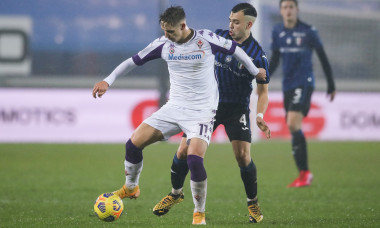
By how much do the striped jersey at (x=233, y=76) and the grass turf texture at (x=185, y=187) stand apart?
3.87 ft

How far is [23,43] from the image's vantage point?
18.7 m

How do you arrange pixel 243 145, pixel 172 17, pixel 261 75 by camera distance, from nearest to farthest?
1. pixel 172 17
2. pixel 261 75
3. pixel 243 145

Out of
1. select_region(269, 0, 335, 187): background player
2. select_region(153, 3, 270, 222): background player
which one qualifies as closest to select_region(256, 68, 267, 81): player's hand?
select_region(153, 3, 270, 222): background player

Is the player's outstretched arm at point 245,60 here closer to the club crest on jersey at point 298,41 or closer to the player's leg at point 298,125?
the player's leg at point 298,125

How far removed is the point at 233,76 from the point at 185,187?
305 centimetres

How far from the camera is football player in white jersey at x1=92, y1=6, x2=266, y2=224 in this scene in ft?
20.9

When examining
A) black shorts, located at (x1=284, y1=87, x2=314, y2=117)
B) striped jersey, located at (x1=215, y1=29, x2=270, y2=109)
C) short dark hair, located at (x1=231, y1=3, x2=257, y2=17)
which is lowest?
black shorts, located at (x1=284, y1=87, x2=314, y2=117)

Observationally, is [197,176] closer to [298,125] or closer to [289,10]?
[298,125]

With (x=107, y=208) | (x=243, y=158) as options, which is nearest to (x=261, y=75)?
(x=243, y=158)

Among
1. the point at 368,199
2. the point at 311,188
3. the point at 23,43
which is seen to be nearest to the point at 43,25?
the point at 23,43

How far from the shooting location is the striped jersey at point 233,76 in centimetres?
705

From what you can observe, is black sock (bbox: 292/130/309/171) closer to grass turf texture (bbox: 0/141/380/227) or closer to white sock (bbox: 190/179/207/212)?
grass turf texture (bbox: 0/141/380/227)

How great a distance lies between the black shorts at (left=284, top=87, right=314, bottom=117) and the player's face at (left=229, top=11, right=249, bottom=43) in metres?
3.22

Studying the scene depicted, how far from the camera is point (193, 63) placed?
6469mm
